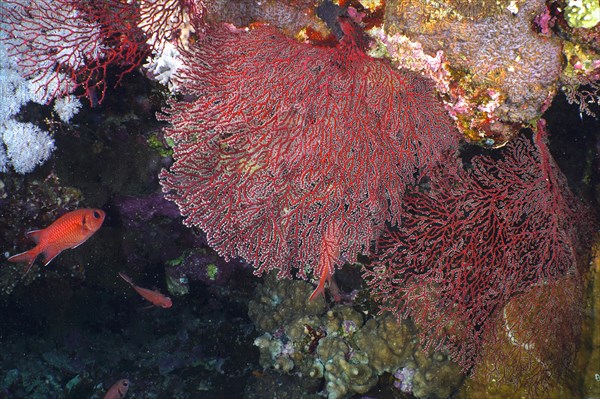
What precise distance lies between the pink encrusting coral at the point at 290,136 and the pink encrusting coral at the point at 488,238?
522 mm

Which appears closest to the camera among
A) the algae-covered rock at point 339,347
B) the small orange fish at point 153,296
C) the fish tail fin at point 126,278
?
the algae-covered rock at point 339,347

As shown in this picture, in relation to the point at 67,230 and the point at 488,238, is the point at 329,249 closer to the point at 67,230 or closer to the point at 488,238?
the point at 488,238

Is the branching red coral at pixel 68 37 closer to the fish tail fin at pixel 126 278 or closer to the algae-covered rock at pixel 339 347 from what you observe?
the fish tail fin at pixel 126 278

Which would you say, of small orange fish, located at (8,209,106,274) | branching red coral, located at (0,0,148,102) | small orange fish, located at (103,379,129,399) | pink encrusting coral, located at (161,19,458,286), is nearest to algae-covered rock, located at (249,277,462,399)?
pink encrusting coral, located at (161,19,458,286)

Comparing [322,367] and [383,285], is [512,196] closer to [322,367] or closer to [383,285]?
[383,285]

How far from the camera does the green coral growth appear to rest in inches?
97.1

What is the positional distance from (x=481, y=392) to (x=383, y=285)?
1606mm

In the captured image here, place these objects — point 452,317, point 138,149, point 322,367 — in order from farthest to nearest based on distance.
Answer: point 322,367 → point 138,149 → point 452,317

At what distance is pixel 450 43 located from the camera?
111 inches

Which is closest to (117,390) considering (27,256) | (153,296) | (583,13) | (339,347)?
(153,296)

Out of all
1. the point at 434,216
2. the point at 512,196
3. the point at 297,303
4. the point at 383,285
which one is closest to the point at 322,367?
the point at 297,303

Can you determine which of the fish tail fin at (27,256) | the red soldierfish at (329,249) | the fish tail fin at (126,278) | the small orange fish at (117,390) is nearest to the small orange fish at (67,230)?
the fish tail fin at (27,256)

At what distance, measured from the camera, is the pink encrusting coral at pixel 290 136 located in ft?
9.93

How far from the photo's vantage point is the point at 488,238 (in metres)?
3.67
